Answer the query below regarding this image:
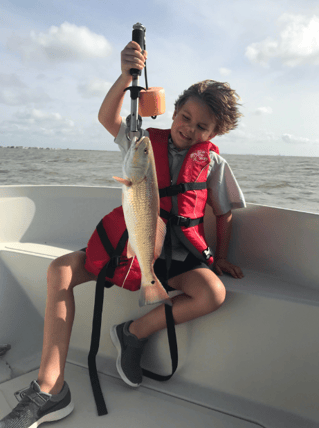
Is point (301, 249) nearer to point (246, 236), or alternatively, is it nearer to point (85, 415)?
point (246, 236)

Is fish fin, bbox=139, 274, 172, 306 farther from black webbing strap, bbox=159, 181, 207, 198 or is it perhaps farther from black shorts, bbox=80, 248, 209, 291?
black webbing strap, bbox=159, 181, 207, 198

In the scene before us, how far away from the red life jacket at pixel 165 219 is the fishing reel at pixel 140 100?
45 cm

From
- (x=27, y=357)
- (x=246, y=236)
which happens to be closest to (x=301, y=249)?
(x=246, y=236)

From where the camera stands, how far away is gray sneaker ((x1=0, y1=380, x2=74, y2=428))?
1430 millimetres

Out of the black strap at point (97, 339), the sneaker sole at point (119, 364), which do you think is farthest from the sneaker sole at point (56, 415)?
the sneaker sole at point (119, 364)

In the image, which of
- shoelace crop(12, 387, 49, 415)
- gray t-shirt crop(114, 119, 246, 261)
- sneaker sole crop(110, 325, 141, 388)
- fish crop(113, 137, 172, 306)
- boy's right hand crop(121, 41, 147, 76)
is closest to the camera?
fish crop(113, 137, 172, 306)

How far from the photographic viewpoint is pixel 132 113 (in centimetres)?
135

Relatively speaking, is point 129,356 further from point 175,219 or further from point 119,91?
point 119,91

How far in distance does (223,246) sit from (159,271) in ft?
1.88

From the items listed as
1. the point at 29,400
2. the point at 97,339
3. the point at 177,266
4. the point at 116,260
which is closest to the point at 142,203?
the point at 116,260

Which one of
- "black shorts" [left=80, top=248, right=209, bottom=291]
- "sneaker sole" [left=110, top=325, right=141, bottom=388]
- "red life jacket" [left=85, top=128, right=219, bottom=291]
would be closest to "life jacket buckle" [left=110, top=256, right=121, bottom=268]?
"red life jacket" [left=85, top=128, right=219, bottom=291]

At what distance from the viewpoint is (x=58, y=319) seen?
5.32 feet

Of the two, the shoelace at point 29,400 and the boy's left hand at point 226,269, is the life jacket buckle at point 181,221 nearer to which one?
the boy's left hand at point 226,269

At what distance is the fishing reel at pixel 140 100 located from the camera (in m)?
1.34
